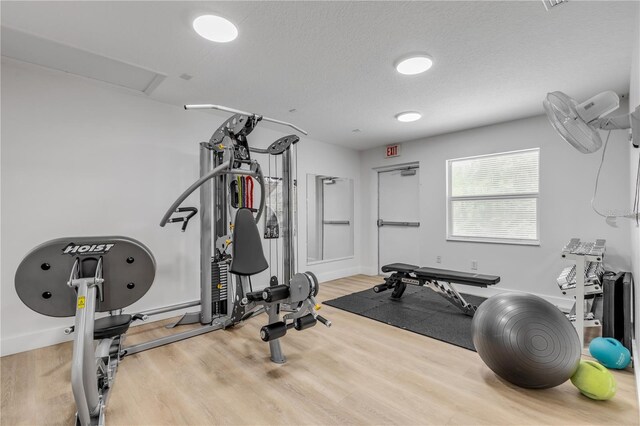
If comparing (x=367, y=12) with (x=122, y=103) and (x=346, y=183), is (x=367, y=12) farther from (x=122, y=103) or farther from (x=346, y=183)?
(x=346, y=183)

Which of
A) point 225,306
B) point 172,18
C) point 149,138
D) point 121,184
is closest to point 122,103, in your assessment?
point 149,138

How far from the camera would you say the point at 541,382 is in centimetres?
169

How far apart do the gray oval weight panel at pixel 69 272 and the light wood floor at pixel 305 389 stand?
2.06 ft

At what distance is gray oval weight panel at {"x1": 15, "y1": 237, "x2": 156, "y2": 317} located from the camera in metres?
1.41

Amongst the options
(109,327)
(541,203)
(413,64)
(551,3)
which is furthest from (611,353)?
(109,327)

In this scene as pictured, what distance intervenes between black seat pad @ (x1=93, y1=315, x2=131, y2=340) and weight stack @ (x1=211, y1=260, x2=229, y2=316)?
3.37 ft

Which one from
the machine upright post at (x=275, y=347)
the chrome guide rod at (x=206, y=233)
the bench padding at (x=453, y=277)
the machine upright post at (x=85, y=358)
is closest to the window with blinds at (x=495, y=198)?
the bench padding at (x=453, y=277)

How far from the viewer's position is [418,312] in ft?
10.6

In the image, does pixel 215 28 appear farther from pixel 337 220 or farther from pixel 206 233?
pixel 337 220

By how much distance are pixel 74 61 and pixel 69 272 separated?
1.86 meters

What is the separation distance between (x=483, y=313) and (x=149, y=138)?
3.36m

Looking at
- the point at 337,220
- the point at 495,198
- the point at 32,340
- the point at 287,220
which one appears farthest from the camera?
the point at 337,220

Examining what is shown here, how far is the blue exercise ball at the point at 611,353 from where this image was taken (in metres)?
1.94

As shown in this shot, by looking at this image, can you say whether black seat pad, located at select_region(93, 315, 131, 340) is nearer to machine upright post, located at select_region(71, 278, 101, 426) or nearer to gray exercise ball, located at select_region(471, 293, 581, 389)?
machine upright post, located at select_region(71, 278, 101, 426)
